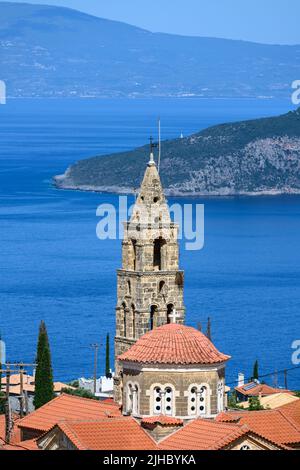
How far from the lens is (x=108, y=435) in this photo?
3794 centimetres

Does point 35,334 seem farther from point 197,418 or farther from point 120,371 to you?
point 197,418

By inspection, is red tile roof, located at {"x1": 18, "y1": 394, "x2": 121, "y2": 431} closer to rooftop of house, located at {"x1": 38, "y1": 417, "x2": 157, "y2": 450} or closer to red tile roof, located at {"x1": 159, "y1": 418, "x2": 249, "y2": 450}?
rooftop of house, located at {"x1": 38, "y1": 417, "x2": 157, "y2": 450}

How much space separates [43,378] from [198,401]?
20.8 meters

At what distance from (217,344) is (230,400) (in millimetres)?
35821

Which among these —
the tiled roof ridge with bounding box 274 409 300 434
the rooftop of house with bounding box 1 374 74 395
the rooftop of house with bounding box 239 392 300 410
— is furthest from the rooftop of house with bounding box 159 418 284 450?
the rooftop of house with bounding box 1 374 74 395

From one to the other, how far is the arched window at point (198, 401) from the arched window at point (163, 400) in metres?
0.40

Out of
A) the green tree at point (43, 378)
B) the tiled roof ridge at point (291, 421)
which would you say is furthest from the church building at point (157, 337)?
the green tree at point (43, 378)

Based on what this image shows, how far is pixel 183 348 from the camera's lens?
1670 inches

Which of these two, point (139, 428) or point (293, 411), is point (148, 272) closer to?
point (293, 411)

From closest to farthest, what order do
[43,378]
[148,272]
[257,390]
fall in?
[148,272] < [43,378] < [257,390]

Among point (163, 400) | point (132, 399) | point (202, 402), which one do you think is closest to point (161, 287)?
point (132, 399)

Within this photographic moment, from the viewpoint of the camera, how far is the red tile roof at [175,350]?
42125mm

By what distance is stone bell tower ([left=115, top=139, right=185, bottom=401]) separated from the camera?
51.8 metres

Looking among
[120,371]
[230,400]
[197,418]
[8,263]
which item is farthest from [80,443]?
[8,263]
